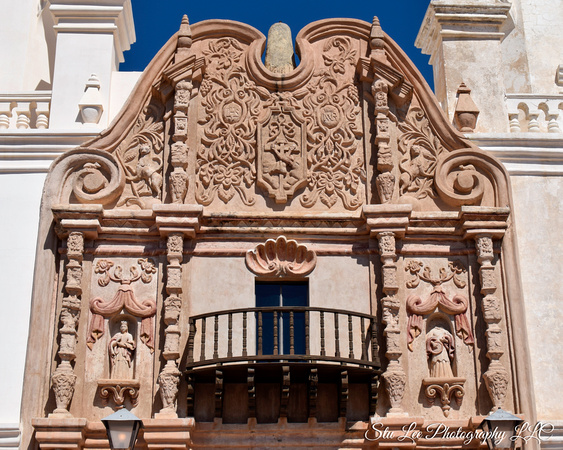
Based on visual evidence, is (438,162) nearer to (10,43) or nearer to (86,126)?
(86,126)

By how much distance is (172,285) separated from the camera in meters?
12.5

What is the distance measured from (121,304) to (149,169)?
6.30ft

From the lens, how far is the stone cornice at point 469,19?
14711mm

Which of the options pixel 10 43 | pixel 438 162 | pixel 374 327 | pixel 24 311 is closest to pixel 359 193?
pixel 438 162

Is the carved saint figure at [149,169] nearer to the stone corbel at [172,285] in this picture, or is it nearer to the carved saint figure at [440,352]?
the stone corbel at [172,285]

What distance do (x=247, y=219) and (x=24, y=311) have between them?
306cm

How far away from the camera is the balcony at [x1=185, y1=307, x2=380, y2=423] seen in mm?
11852

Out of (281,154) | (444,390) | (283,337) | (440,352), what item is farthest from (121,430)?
(281,154)

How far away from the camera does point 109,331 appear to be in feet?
41.3

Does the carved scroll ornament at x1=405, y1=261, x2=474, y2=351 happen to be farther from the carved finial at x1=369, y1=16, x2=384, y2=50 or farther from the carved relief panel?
the carved finial at x1=369, y1=16, x2=384, y2=50

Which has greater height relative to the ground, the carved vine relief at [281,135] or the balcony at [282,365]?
the carved vine relief at [281,135]

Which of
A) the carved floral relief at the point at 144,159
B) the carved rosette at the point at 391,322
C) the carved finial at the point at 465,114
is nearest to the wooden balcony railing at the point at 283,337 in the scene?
the carved rosette at the point at 391,322

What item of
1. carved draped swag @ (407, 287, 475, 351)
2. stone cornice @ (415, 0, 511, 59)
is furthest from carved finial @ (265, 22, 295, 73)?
carved draped swag @ (407, 287, 475, 351)

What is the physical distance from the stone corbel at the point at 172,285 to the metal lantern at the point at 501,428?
3.69m
